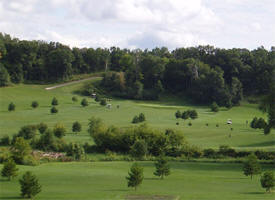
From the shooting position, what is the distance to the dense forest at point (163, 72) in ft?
368

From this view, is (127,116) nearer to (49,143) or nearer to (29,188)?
(49,143)

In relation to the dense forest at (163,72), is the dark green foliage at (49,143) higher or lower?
lower

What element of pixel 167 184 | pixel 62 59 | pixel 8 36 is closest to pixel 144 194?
pixel 167 184

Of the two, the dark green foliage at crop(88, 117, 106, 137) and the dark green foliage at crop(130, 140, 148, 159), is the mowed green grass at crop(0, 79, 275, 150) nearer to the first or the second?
the dark green foliage at crop(88, 117, 106, 137)

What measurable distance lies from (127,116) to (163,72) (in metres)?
Answer: 46.1

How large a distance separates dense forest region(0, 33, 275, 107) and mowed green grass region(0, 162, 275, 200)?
6866 cm

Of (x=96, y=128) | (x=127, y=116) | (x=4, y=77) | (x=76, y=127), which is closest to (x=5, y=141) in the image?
(x=76, y=127)

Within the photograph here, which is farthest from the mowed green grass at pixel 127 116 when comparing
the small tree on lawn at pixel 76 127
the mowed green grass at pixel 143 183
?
the mowed green grass at pixel 143 183

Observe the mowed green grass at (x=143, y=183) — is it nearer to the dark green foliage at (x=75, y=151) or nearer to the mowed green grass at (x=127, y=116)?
the dark green foliage at (x=75, y=151)

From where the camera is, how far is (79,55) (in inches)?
5256

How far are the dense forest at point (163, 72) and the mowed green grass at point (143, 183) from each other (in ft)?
225

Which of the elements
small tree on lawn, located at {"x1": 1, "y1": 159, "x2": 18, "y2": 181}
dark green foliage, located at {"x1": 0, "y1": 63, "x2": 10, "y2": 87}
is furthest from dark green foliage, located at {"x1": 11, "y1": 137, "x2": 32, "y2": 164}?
dark green foliage, located at {"x1": 0, "y1": 63, "x2": 10, "y2": 87}

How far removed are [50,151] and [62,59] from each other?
73.1 metres

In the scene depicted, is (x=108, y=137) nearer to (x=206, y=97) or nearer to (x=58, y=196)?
(x=58, y=196)
